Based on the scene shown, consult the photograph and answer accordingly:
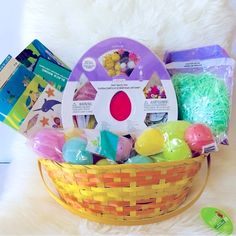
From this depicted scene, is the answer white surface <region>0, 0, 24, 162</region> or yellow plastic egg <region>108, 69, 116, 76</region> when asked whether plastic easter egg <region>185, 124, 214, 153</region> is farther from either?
white surface <region>0, 0, 24, 162</region>

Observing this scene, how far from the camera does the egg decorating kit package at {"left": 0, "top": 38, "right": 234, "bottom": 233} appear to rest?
60 centimetres

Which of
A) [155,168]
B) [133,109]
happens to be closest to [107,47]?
[133,109]

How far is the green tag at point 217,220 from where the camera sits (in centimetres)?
60

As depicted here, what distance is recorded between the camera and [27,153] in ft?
2.56

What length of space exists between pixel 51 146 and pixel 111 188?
11 cm

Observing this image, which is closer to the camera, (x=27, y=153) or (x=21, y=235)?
(x=21, y=235)

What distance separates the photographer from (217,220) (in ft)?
1.99

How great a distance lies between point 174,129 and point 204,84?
126mm

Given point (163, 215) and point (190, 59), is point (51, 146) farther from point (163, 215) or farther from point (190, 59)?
point (190, 59)

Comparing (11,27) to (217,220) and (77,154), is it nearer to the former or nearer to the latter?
(77,154)

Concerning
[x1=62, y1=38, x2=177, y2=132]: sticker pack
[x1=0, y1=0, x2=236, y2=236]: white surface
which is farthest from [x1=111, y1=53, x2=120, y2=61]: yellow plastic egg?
[x1=0, y1=0, x2=236, y2=236]: white surface

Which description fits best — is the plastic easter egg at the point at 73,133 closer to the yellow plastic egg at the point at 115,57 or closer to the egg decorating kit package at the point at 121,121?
the egg decorating kit package at the point at 121,121

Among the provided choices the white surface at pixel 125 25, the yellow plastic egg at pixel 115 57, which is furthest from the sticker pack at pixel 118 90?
the white surface at pixel 125 25

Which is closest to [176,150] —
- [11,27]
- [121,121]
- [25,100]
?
[121,121]
